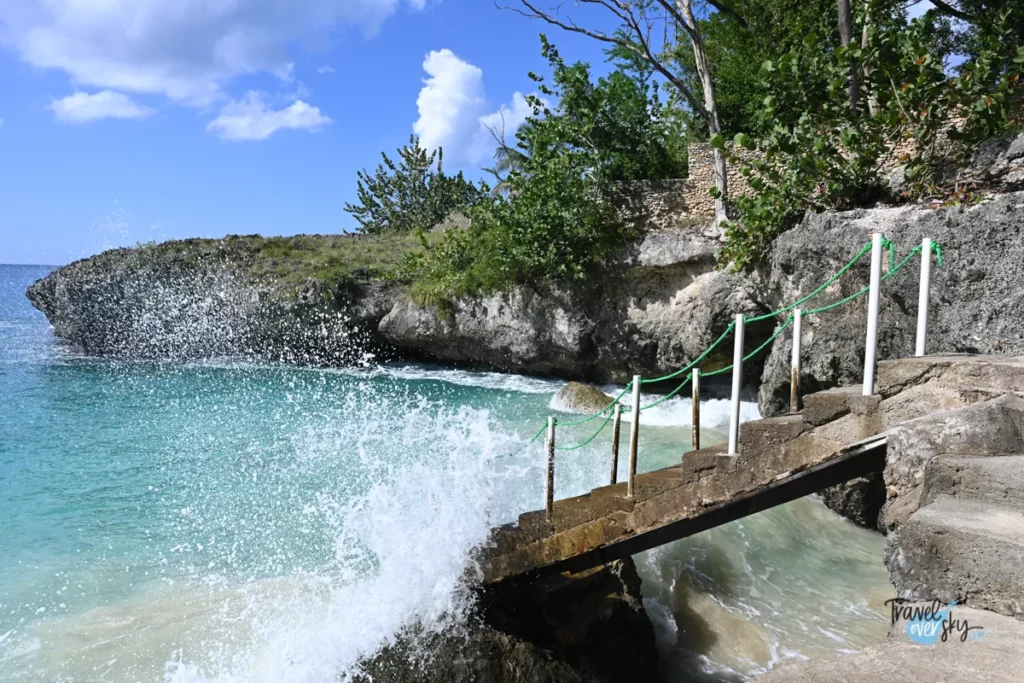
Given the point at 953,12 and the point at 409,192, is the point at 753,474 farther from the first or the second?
the point at 409,192

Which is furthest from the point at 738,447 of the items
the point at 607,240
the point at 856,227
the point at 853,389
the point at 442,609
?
the point at 607,240

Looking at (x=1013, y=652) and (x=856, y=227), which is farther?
(x=856, y=227)

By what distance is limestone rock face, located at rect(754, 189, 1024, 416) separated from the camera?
656cm

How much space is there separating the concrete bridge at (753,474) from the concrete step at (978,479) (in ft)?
2.91

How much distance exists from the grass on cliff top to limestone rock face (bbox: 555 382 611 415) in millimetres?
9828

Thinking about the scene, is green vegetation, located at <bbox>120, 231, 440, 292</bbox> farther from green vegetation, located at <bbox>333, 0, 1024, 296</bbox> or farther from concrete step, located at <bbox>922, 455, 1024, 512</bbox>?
concrete step, located at <bbox>922, 455, 1024, 512</bbox>

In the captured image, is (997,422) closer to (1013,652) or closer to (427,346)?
(1013,652)

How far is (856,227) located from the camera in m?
8.83

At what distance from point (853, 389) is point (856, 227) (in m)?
5.00

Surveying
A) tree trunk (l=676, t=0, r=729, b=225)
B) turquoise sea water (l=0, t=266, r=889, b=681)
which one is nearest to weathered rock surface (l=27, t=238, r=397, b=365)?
turquoise sea water (l=0, t=266, r=889, b=681)

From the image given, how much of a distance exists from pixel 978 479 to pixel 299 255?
76.4 feet

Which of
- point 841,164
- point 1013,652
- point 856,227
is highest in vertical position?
point 841,164

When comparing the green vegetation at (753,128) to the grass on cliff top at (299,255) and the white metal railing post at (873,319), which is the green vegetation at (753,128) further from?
the white metal railing post at (873,319)

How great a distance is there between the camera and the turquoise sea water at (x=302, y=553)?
207 inches
